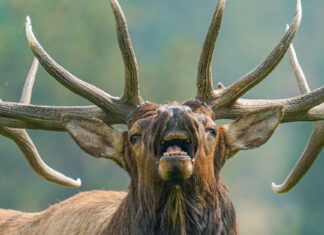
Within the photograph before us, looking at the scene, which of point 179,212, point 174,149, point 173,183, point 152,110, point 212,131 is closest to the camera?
point 174,149

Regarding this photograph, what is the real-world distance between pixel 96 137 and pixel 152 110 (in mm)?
574

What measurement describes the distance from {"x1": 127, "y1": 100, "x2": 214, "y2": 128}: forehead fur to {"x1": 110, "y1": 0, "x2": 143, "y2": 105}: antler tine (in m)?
0.16

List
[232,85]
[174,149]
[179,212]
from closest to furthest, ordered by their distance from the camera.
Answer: [174,149] → [179,212] → [232,85]

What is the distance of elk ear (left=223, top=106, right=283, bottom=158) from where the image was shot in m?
5.89

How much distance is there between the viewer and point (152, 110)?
572 cm

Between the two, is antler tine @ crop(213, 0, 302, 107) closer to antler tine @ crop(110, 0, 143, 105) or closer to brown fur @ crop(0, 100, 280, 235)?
brown fur @ crop(0, 100, 280, 235)

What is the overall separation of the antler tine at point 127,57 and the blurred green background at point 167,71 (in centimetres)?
1111

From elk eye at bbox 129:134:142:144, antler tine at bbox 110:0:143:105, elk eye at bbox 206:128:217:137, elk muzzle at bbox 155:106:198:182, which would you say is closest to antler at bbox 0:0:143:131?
antler tine at bbox 110:0:143:105

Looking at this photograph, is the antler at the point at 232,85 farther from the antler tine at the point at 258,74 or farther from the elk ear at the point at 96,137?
the elk ear at the point at 96,137

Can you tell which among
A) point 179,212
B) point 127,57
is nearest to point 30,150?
point 127,57

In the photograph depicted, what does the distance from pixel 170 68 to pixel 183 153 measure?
1484 cm

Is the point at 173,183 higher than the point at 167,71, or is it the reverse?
the point at 167,71

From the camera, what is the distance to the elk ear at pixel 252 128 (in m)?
5.89

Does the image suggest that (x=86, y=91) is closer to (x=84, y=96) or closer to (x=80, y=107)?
(x=84, y=96)
